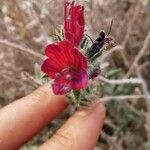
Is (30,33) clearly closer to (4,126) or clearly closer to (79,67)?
(4,126)

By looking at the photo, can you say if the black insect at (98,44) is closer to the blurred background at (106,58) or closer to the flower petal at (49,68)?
the flower petal at (49,68)

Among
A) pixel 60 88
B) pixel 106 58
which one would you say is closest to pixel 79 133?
pixel 60 88

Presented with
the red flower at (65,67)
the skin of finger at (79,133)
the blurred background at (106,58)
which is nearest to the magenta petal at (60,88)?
the red flower at (65,67)

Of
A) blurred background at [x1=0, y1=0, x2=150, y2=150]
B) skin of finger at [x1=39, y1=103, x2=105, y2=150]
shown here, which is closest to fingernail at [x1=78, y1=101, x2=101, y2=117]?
skin of finger at [x1=39, y1=103, x2=105, y2=150]

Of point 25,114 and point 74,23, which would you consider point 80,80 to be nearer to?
point 74,23

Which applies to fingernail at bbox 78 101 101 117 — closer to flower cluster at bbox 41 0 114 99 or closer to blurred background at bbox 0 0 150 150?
flower cluster at bbox 41 0 114 99

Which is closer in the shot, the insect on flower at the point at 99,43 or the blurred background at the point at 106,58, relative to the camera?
the insect on flower at the point at 99,43
